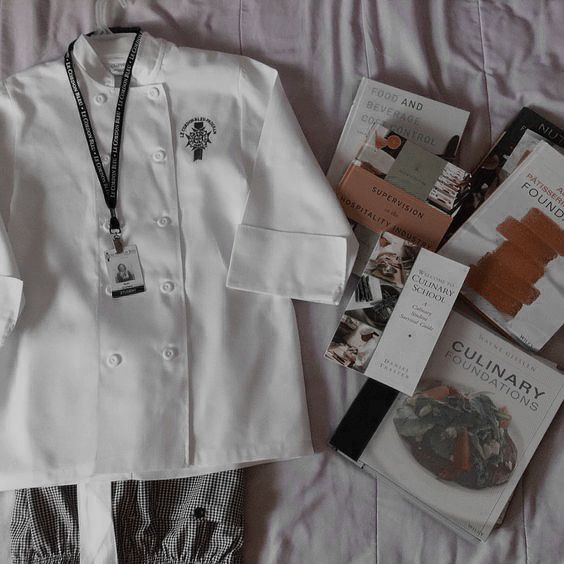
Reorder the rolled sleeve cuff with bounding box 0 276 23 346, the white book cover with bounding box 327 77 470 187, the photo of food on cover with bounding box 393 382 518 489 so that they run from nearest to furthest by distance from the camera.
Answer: the rolled sleeve cuff with bounding box 0 276 23 346 < the photo of food on cover with bounding box 393 382 518 489 < the white book cover with bounding box 327 77 470 187

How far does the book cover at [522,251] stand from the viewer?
1.16 m

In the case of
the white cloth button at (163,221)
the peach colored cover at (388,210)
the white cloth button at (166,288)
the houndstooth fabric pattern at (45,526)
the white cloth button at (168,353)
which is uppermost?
the peach colored cover at (388,210)

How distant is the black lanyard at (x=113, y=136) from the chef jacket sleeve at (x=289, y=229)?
A: 0.21 m

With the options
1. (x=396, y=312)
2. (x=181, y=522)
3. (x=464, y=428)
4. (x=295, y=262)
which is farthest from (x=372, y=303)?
(x=181, y=522)

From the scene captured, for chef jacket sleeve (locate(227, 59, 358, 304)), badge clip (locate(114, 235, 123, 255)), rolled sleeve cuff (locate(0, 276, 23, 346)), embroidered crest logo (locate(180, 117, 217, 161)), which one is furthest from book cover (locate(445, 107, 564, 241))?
rolled sleeve cuff (locate(0, 276, 23, 346))

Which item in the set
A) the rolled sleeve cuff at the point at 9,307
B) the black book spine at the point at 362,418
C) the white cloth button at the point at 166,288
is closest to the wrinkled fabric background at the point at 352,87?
the black book spine at the point at 362,418

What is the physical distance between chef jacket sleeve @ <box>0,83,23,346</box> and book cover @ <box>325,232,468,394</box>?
526 mm

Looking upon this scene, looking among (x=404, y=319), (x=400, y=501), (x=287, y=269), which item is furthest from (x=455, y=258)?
(x=400, y=501)

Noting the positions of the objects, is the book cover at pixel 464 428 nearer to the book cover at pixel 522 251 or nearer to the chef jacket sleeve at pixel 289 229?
the book cover at pixel 522 251

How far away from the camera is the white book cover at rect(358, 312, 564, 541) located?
1.10 metres

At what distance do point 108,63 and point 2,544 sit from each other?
2.76 ft

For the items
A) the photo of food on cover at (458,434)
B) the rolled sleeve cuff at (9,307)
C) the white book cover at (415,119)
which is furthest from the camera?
the white book cover at (415,119)

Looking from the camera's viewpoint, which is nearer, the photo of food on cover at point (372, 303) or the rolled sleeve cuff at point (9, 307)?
the rolled sleeve cuff at point (9, 307)

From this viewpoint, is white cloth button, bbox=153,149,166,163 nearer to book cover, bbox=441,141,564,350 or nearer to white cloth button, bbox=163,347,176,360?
white cloth button, bbox=163,347,176,360
